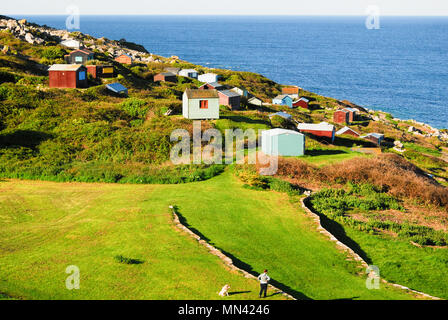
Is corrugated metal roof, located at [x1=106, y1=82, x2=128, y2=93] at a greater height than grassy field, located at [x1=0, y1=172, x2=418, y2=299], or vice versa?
corrugated metal roof, located at [x1=106, y1=82, x2=128, y2=93]

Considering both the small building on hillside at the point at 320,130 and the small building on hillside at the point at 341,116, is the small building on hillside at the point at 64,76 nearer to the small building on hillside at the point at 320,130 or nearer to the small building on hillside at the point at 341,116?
the small building on hillside at the point at 320,130

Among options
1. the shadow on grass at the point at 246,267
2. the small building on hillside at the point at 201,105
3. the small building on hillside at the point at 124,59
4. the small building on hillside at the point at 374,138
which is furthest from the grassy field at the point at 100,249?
the small building on hillside at the point at 124,59

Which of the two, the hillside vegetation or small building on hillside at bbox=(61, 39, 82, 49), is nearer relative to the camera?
the hillside vegetation

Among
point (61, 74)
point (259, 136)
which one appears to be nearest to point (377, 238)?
point (259, 136)

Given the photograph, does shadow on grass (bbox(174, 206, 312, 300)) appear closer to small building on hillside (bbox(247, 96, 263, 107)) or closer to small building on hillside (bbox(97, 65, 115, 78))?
small building on hillside (bbox(97, 65, 115, 78))

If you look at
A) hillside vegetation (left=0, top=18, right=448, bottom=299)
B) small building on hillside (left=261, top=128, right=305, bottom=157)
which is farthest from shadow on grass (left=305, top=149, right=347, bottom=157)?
small building on hillside (left=261, top=128, right=305, bottom=157)

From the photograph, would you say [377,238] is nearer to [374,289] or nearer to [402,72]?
[374,289]
